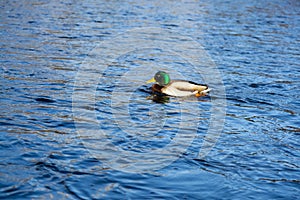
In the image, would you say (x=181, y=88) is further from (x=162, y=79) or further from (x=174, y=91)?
(x=162, y=79)

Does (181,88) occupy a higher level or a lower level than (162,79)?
lower

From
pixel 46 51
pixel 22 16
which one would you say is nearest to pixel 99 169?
pixel 46 51

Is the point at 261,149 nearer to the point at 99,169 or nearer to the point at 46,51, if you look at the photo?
the point at 99,169

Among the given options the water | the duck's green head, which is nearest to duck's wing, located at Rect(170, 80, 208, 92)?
the duck's green head

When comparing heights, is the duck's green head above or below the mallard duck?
above

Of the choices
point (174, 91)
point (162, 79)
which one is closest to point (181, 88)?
point (174, 91)

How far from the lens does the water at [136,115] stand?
7672mm

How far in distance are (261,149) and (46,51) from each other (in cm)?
869

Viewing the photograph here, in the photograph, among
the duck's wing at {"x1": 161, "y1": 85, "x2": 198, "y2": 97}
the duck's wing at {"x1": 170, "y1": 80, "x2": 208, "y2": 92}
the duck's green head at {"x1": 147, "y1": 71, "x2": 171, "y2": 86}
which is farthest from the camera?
the duck's green head at {"x1": 147, "y1": 71, "x2": 171, "y2": 86}

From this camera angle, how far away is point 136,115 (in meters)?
11.0

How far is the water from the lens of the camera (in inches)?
302

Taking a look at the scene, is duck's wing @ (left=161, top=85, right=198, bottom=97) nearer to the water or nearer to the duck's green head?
the duck's green head

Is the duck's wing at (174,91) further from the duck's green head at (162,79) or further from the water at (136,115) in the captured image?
the water at (136,115)

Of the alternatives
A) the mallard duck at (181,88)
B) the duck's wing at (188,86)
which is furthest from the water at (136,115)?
the duck's wing at (188,86)
